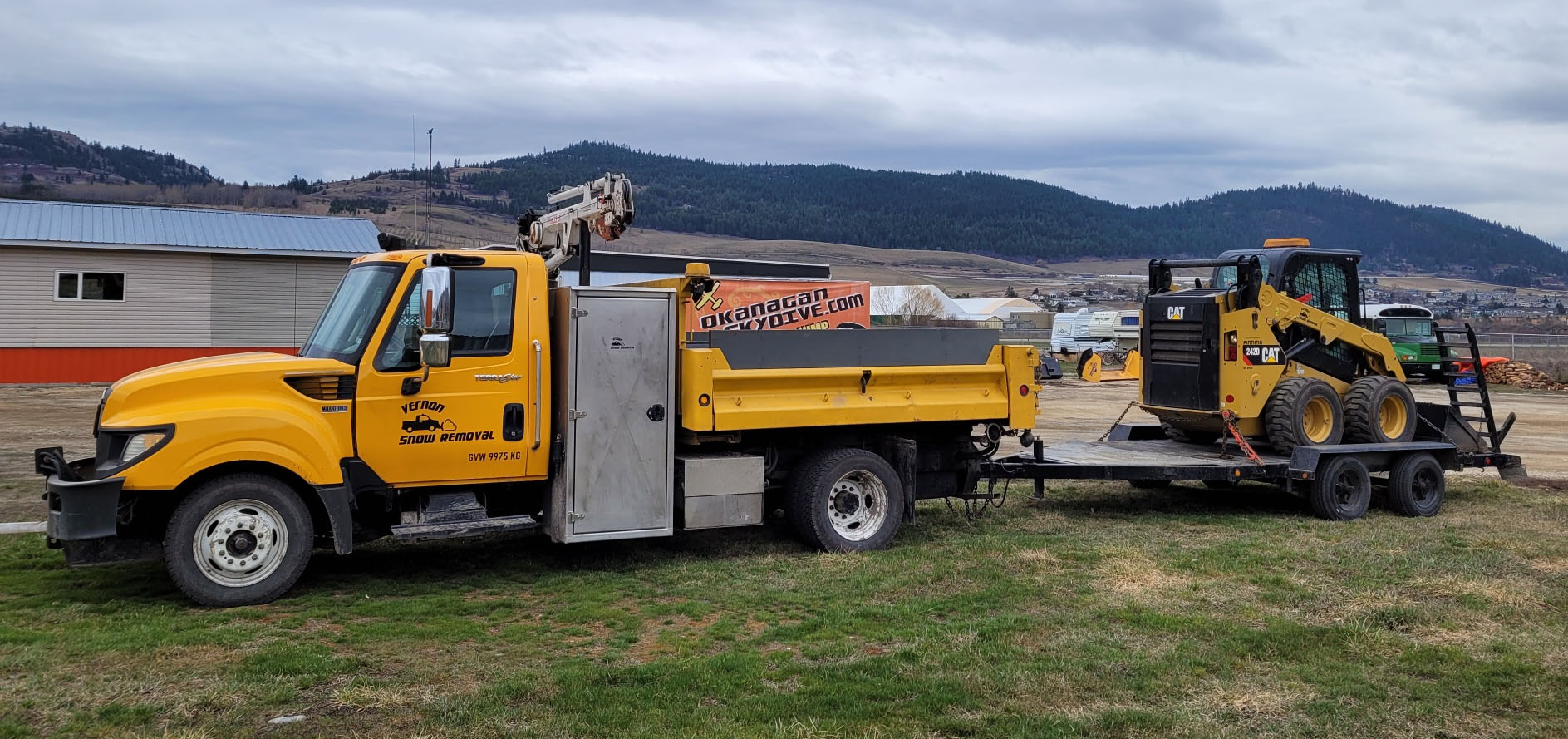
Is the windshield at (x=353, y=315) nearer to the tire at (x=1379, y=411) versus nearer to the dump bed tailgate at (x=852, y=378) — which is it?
the dump bed tailgate at (x=852, y=378)

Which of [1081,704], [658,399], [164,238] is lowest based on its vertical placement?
[1081,704]

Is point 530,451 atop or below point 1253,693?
atop

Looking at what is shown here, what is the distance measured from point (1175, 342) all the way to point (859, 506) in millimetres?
4461

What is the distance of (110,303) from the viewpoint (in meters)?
26.1

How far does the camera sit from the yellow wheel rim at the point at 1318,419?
11836mm

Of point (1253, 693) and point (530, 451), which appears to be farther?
point (530, 451)

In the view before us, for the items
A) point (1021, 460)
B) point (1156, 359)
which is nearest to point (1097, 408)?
point (1156, 359)

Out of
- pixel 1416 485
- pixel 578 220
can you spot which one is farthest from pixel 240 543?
pixel 1416 485

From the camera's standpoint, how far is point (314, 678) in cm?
598

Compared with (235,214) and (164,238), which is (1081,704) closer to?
(164,238)

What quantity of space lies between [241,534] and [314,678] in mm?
1963

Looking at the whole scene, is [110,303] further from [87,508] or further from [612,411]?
[612,411]

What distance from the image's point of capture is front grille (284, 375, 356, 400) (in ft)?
25.2

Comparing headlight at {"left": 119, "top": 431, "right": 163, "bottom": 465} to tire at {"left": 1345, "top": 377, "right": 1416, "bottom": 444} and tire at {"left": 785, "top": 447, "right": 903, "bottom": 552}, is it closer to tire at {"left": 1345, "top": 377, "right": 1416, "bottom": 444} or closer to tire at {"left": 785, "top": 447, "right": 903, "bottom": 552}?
tire at {"left": 785, "top": 447, "right": 903, "bottom": 552}
